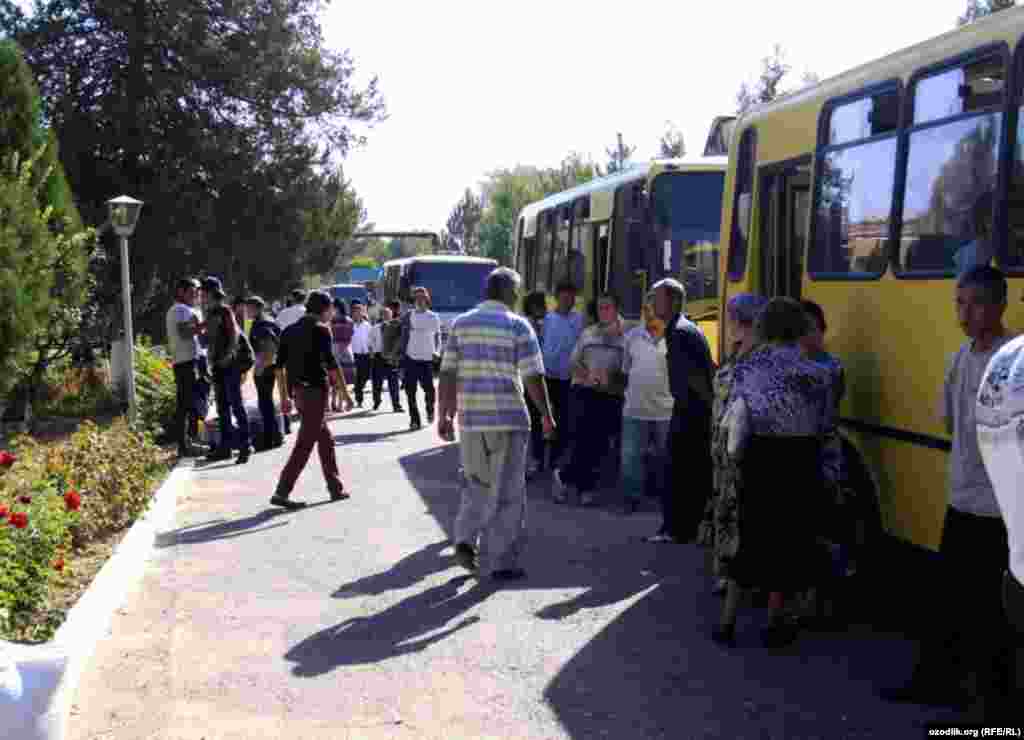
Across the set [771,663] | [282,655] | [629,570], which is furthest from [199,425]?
[771,663]

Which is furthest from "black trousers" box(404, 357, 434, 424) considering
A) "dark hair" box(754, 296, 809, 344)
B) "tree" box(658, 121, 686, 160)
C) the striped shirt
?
"tree" box(658, 121, 686, 160)

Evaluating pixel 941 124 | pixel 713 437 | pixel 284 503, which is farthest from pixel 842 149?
pixel 284 503

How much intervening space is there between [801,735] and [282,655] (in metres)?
2.75

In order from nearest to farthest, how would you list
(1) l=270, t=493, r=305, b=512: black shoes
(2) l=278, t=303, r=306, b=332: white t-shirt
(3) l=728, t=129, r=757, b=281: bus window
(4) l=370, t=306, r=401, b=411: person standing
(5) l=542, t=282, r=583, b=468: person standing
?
(3) l=728, t=129, r=757, b=281: bus window, (1) l=270, t=493, r=305, b=512: black shoes, (5) l=542, t=282, r=583, b=468: person standing, (2) l=278, t=303, r=306, b=332: white t-shirt, (4) l=370, t=306, r=401, b=411: person standing

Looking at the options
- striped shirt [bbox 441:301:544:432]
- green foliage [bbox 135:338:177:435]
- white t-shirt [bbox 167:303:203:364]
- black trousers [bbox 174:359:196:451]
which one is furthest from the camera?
green foliage [bbox 135:338:177:435]

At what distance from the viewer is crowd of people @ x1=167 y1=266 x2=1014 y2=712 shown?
223 inches

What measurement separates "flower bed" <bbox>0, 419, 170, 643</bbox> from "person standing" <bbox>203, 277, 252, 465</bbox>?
1044mm

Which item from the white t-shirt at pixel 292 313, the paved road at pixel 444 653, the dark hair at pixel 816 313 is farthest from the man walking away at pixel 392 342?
the dark hair at pixel 816 313

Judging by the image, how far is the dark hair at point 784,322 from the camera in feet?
22.3

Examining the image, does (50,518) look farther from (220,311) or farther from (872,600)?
(220,311)

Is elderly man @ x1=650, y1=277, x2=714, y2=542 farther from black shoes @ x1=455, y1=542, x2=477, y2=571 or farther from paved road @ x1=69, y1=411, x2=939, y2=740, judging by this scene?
black shoes @ x1=455, y1=542, x2=477, y2=571

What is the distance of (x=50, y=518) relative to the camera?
27.7 feet

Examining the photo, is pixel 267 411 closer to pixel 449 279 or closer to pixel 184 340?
pixel 184 340

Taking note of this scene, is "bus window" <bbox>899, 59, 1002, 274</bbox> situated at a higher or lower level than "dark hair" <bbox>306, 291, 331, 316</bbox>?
higher
